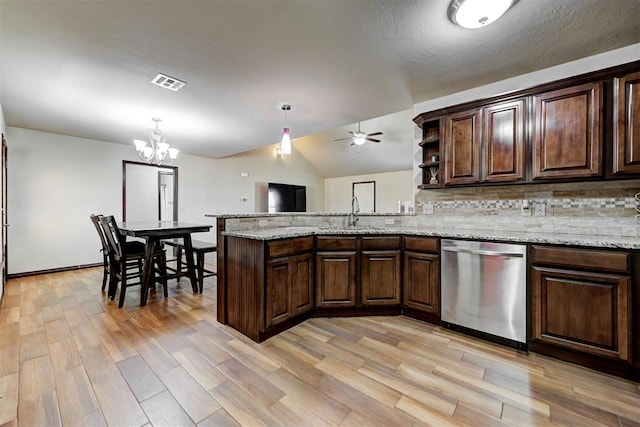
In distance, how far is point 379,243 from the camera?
8.66 ft

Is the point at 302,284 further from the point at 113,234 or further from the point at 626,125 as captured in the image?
the point at 626,125

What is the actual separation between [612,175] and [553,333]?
1.24m

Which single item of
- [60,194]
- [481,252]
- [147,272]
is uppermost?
[60,194]

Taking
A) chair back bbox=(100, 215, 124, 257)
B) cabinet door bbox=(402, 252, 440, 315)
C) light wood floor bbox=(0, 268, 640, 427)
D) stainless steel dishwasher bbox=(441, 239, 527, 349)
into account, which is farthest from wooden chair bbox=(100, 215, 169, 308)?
stainless steel dishwasher bbox=(441, 239, 527, 349)

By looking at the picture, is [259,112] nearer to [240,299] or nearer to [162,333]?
[240,299]

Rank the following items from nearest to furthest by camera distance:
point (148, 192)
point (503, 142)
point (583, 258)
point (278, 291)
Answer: point (583, 258) → point (278, 291) → point (503, 142) → point (148, 192)

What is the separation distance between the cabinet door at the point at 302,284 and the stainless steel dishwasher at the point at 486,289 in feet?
3.94

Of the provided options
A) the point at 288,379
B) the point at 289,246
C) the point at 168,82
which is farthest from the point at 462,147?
the point at 168,82

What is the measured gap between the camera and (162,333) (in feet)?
7.70

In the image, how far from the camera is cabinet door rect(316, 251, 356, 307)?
8.61 feet

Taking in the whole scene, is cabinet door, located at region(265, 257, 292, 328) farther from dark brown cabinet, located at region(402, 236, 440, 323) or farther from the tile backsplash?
the tile backsplash

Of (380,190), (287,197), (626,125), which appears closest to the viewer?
(626,125)

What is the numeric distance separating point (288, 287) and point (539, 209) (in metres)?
2.37

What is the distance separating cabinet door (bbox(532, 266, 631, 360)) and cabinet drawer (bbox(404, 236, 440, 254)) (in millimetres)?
703
